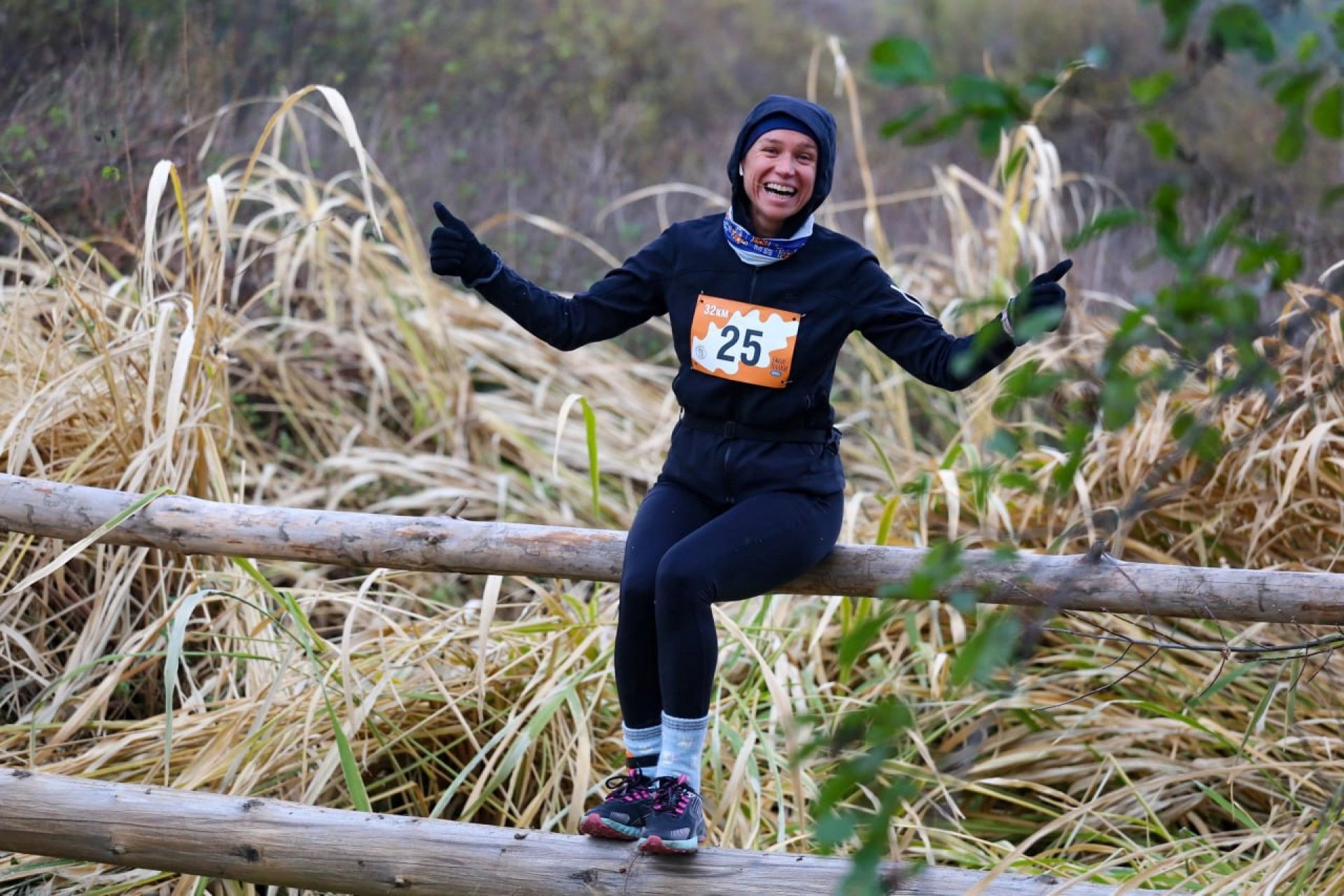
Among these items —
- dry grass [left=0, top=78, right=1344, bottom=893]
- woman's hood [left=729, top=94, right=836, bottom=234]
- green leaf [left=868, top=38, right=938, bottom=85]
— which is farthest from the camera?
dry grass [left=0, top=78, right=1344, bottom=893]

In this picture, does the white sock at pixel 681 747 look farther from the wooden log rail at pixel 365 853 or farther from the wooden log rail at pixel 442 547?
the wooden log rail at pixel 442 547

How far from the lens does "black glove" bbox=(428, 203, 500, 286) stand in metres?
2.34

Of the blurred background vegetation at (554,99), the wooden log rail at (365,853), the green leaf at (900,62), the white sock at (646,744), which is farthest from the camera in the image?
the blurred background vegetation at (554,99)

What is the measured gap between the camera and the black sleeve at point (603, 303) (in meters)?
2.46

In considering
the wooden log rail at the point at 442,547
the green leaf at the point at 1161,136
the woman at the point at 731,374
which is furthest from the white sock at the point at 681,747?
the green leaf at the point at 1161,136

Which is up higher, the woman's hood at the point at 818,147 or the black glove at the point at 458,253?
the woman's hood at the point at 818,147

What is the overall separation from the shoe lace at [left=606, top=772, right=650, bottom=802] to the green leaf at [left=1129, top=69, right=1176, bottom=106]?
1598mm

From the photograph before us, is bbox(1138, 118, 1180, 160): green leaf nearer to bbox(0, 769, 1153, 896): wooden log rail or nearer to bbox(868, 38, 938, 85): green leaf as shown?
bbox(868, 38, 938, 85): green leaf

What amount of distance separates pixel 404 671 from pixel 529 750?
0.36 metres

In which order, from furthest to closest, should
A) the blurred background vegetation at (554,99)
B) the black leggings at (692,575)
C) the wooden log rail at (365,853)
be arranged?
the blurred background vegetation at (554,99) → the black leggings at (692,575) → the wooden log rail at (365,853)

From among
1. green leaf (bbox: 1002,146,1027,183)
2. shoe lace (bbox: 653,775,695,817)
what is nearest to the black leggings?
shoe lace (bbox: 653,775,695,817)

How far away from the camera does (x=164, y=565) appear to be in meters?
3.15

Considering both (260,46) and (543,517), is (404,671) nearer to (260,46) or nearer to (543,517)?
(543,517)

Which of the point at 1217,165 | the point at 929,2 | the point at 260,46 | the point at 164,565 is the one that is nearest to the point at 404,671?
the point at 164,565
